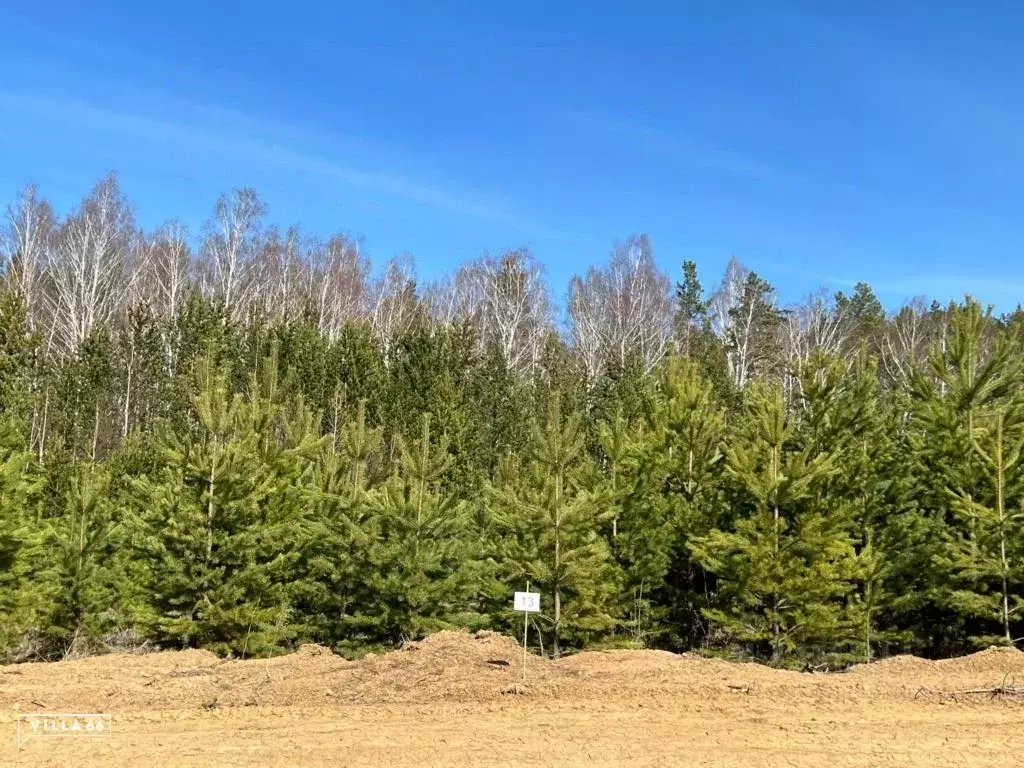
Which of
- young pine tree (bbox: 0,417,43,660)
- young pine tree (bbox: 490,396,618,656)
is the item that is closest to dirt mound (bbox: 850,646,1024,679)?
young pine tree (bbox: 490,396,618,656)

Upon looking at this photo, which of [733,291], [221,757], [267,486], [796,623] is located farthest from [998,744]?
[733,291]

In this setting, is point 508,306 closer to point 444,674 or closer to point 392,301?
point 392,301

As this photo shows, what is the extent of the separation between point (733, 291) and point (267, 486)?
4764cm

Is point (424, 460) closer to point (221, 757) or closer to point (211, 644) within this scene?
point (211, 644)

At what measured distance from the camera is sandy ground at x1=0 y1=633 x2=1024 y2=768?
761cm

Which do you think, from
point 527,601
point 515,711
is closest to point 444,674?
point 527,601

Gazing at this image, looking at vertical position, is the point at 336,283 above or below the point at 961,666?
above

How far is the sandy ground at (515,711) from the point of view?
25.0 feet

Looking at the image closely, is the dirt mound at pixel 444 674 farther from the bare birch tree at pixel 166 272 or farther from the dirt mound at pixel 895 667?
the bare birch tree at pixel 166 272

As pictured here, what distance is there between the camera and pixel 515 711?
368 inches

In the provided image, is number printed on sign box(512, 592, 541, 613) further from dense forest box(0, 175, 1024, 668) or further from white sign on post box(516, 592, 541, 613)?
dense forest box(0, 175, 1024, 668)

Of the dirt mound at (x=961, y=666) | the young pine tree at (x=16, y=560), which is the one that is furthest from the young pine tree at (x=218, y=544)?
the dirt mound at (x=961, y=666)

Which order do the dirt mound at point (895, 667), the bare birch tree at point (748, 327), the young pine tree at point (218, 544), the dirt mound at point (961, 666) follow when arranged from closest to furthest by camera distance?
the dirt mound at point (961, 666)
the dirt mound at point (895, 667)
the young pine tree at point (218, 544)
the bare birch tree at point (748, 327)

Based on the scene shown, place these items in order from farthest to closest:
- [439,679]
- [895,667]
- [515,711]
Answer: [895,667], [439,679], [515,711]
